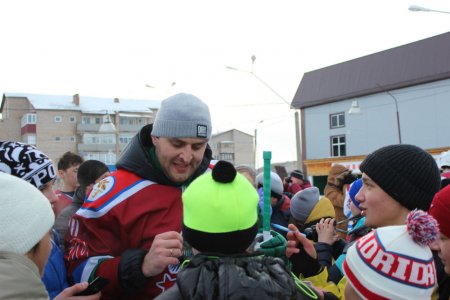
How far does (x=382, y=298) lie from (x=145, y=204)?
1.26 meters

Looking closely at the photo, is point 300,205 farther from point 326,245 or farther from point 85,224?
point 85,224

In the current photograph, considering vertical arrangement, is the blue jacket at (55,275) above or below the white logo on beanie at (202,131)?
below

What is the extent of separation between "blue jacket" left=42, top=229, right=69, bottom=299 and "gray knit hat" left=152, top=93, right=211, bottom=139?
2.82 ft

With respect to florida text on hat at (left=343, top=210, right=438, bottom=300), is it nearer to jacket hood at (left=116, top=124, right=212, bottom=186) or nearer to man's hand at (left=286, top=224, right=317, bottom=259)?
man's hand at (left=286, top=224, right=317, bottom=259)

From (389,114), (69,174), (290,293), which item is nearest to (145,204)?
(290,293)

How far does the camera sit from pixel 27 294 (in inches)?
52.7

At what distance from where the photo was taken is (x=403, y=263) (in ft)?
5.79

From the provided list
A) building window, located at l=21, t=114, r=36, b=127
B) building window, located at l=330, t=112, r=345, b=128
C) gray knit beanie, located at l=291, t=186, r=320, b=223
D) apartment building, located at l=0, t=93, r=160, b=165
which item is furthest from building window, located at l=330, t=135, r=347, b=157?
building window, located at l=21, t=114, r=36, b=127

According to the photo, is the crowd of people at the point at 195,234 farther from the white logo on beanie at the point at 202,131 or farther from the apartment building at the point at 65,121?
the apartment building at the point at 65,121

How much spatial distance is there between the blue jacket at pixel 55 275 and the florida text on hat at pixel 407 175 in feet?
5.86

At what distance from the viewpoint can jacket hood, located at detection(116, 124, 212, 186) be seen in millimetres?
2494

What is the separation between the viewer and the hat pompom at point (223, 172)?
68.3 inches

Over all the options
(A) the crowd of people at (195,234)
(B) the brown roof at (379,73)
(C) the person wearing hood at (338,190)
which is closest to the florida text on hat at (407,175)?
(A) the crowd of people at (195,234)

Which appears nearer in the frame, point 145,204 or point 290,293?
point 290,293
